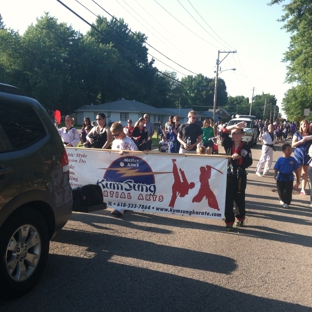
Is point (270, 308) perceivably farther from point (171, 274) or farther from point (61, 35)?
point (61, 35)

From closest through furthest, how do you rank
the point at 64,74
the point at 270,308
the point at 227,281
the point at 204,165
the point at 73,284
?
1. the point at 270,308
2. the point at 73,284
3. the point at 227,281
4. the point at 204,165
5. the point at 64,74

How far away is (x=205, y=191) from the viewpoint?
673cm

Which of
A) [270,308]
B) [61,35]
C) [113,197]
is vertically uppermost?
[61,35]

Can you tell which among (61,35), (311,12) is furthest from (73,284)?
(61,35)

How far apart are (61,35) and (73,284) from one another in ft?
206

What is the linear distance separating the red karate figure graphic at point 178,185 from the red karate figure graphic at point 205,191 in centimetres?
22

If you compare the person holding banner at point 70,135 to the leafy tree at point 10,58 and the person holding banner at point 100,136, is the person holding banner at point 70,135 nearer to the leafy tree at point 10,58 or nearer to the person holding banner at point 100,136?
the person holding banner at point 100,136

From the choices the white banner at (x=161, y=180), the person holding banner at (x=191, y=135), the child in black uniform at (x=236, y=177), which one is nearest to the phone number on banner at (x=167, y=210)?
the white banner at (x=161, y=180)

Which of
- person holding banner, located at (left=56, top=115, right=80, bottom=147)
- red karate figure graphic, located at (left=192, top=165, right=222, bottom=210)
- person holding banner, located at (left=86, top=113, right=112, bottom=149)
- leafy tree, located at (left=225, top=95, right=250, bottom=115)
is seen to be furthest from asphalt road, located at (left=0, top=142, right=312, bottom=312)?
leafy tree, located at (left=225, top=95, right=250, bottom=115)

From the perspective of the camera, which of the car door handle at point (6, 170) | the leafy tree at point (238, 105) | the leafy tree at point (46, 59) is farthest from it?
the leafy tree at point (238, 105)

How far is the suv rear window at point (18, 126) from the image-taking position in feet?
12.6

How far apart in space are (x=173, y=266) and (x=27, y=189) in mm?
2084

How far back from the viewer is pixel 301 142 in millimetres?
9891

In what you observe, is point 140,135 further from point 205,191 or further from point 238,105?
point 238,105
